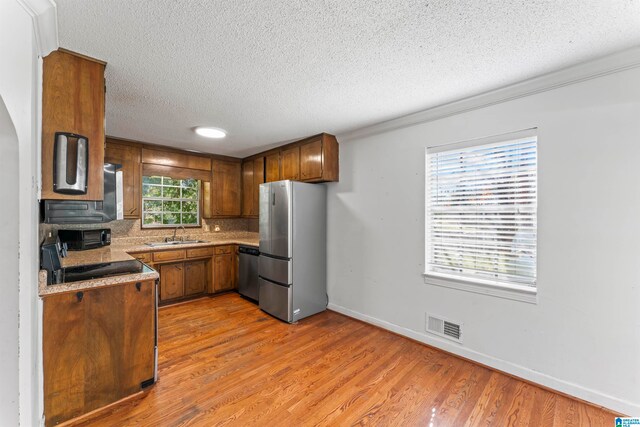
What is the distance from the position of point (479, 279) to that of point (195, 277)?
3858 millimetres

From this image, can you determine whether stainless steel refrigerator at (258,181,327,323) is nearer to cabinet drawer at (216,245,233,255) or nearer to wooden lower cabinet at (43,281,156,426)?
cabinet drawer at (216,245,233,255)

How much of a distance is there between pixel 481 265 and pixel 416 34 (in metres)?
2.02

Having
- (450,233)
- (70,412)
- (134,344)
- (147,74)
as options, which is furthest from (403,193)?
(70,412)

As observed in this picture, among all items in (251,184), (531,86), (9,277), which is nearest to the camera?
(9,277)

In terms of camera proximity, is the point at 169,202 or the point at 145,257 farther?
the point at 169,202

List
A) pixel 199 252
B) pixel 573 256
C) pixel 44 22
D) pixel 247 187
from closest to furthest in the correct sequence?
pixel 44 22 < pixel 573 256 < pixel 199 252 < pixel 247 187

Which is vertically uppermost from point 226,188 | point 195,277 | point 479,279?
point 226,188

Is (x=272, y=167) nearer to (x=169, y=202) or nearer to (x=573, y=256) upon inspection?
(x=169, y=202)

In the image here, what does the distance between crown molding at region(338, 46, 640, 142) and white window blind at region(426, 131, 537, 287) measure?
1.09 ft

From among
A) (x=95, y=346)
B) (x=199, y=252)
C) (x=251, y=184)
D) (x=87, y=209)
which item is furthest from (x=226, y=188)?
(x=95, y=346)

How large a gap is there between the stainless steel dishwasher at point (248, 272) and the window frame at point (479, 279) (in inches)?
96.0

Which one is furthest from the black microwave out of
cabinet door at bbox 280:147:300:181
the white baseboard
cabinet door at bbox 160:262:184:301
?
the white baseboard

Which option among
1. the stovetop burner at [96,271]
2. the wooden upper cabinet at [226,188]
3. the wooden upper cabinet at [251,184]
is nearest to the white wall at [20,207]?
the stovetop burner at [96,271]

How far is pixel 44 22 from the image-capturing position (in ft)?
4.58
